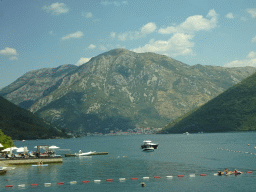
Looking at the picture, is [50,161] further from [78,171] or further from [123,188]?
[123,188]

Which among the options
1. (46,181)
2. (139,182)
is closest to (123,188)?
(139,182)

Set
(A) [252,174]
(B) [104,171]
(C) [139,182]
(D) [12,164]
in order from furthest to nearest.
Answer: (D) [12,164]
(B) [104,171]
(A) [252,174]
(C) [139,182]

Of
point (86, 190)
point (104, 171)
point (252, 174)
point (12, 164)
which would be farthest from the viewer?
point (12, 164)

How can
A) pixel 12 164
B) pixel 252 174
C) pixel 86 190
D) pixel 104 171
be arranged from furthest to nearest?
pixel 12 164
pixel 104 171
pixel 252 174
pixel 86 190

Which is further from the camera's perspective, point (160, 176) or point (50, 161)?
point (50, 161)

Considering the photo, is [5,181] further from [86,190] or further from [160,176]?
[160,176]

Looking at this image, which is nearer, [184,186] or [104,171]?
[184,186]

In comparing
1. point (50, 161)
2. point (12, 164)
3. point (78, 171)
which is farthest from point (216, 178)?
point (12, 164)

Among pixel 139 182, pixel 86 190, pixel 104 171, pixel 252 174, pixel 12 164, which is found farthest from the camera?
pixel 12 164
